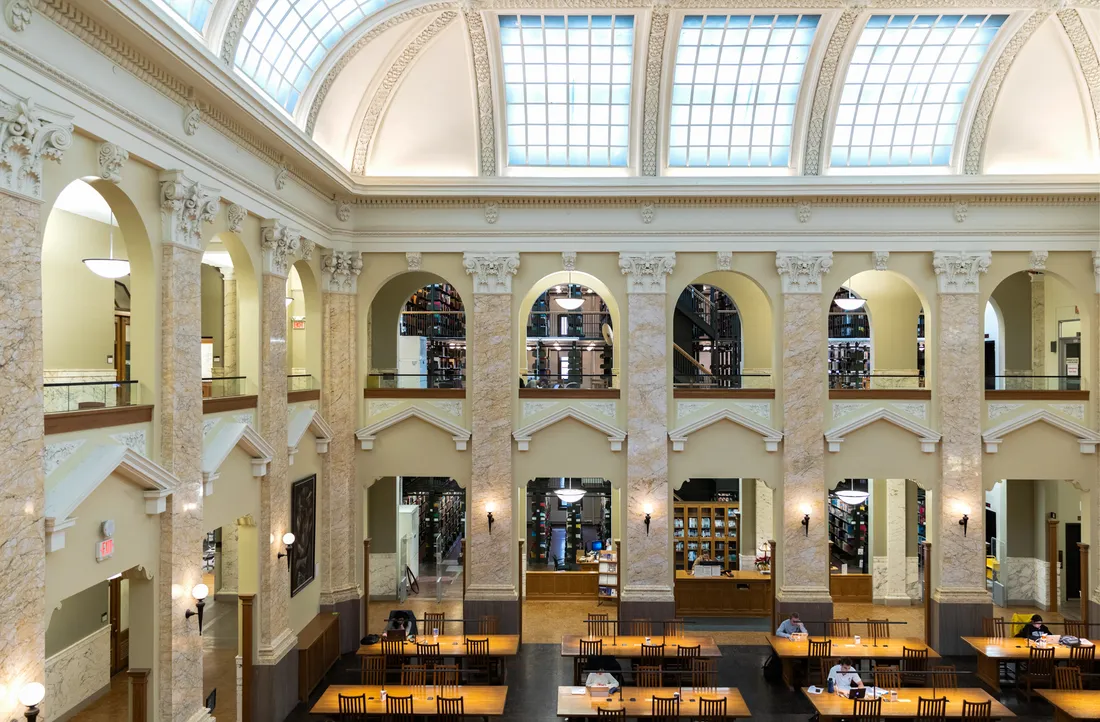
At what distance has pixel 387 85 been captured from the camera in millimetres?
14266

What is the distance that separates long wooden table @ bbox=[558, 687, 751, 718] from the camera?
10555 mm

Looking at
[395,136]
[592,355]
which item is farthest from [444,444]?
[592,355]

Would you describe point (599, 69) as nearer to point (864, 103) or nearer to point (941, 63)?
point (864, 103)

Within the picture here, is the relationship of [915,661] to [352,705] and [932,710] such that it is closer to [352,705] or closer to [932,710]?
[932,710]

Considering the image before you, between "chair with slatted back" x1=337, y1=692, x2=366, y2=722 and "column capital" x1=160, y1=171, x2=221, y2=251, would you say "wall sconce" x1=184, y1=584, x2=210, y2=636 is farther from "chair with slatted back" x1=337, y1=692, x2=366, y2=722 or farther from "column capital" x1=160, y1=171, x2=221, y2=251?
"column capital" x1=160, y1=171, x2=221, y2=251

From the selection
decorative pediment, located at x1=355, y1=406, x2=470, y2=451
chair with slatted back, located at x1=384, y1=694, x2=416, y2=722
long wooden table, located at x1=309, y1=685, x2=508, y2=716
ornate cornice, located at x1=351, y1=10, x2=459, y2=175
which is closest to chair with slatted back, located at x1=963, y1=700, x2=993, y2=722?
long wooden table, located at x1=309, y1=685, x2=508, y2=716

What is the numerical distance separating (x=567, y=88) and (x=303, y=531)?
9.84 meters

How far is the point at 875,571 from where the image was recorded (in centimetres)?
1792

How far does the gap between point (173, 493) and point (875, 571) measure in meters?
15.8

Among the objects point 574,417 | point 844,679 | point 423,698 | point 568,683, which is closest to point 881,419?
point 844,679

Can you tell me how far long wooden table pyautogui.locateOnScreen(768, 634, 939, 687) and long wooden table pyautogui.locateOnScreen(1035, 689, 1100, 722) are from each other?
1.81 meters

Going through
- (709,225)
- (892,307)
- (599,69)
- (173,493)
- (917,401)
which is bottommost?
(173,493)

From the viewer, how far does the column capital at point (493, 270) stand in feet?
49.3

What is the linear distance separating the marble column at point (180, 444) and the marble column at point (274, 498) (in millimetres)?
2166
